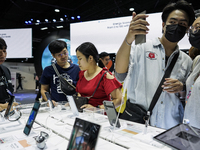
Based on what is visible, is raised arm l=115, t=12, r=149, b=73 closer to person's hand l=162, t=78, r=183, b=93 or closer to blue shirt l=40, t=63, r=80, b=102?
person's hand l=162, t=78, r=183, b=93

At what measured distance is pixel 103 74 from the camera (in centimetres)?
186

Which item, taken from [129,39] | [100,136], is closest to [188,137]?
[100,136]

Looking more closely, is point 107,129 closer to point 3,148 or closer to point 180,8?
point 3,148

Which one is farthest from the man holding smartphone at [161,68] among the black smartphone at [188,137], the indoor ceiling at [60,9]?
the indoor ceiling at [60,9]

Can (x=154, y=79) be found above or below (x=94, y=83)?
above

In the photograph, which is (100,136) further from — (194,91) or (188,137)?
(194,91)

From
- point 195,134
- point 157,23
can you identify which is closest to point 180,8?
point 195,134

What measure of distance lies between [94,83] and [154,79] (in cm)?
75

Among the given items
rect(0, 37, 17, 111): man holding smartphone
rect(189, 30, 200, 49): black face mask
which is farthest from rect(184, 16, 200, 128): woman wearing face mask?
rect(0, 37, 17, 111): man holding smartphone

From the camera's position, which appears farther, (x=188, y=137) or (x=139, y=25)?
(x=139, y=25)

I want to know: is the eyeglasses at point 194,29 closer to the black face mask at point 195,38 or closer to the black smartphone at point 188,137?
the black face mask at point 195,38

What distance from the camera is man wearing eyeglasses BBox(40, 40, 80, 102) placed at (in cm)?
235

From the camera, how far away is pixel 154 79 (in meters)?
1.41

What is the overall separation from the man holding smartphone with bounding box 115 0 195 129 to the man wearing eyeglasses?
48.5 inches
